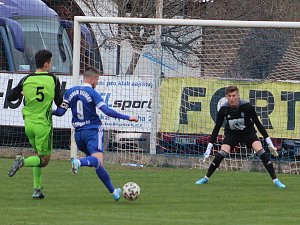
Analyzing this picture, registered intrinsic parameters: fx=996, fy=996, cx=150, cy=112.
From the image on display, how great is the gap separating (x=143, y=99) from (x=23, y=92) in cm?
769

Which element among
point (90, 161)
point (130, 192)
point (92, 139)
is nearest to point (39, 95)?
point (92, 139)

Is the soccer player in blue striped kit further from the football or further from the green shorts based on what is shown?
the green shorts

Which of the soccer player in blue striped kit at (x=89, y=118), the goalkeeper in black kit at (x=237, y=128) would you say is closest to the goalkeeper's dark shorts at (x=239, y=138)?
the goalkeeper in black kit at (x=237, y=128)

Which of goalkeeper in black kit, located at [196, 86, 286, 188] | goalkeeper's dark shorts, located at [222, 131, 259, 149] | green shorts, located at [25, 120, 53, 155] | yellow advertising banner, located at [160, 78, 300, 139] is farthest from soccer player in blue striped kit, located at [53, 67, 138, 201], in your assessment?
yellow advertising banner, located at [160, 78, 300, 139]

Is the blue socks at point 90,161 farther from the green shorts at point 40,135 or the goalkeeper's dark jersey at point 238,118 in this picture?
the goalkeeper's dark jersey at point 238,118

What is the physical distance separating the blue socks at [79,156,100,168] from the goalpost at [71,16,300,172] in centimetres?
703

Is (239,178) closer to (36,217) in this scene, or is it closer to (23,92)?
(23,92)

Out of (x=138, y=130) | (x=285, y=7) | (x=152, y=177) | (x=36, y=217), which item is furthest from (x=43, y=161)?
(x=285, y=7)

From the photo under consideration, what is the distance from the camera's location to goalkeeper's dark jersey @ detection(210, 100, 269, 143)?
54.6ft

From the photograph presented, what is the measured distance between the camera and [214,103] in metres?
21.0

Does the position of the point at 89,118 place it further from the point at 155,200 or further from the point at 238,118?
the point at 238,118

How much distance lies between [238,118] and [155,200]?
3.33 meters

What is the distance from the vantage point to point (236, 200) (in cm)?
1422

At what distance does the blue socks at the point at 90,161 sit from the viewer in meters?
13.1
